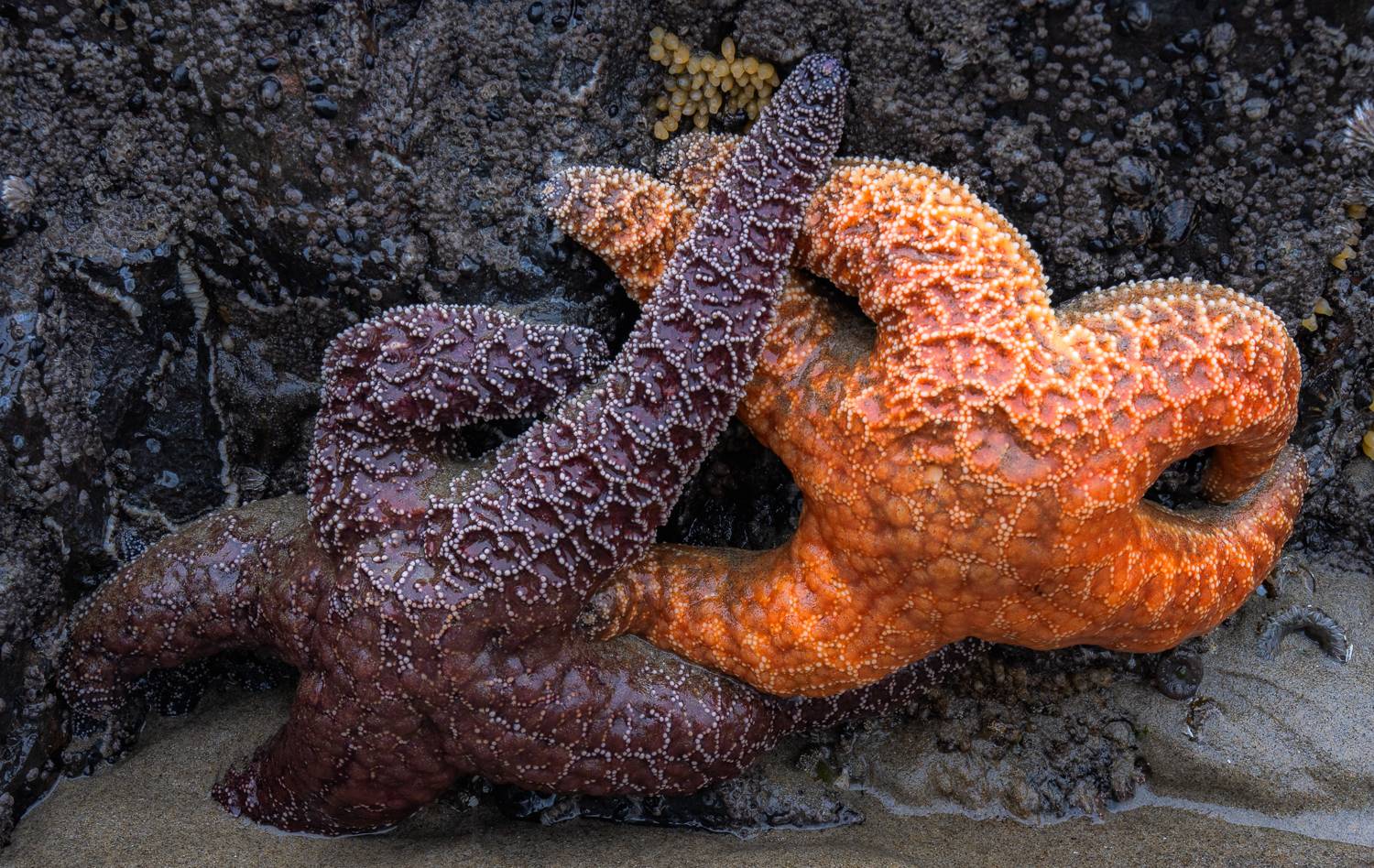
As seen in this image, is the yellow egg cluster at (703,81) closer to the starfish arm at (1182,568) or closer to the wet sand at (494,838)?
the starfish arm at (1182,568)

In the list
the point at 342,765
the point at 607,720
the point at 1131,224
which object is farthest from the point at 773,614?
the point at 1131,224

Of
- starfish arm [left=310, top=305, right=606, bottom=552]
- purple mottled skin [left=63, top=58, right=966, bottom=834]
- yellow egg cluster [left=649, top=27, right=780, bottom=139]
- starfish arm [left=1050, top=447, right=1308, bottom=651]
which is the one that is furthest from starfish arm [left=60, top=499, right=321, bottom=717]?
starfish arm [left=1050, top=447, right=1308, bottom=651]

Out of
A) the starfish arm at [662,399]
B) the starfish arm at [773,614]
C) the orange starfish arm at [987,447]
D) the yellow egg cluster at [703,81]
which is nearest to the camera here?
the orange starfish arm at [987,447]

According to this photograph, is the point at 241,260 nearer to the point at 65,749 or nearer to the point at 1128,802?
the point at 65,749

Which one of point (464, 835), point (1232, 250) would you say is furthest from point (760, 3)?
point (464, 835)

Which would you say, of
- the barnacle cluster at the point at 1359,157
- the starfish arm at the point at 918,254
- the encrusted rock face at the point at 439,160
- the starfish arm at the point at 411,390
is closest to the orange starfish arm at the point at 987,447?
the starfish arm at the point at 918,254
